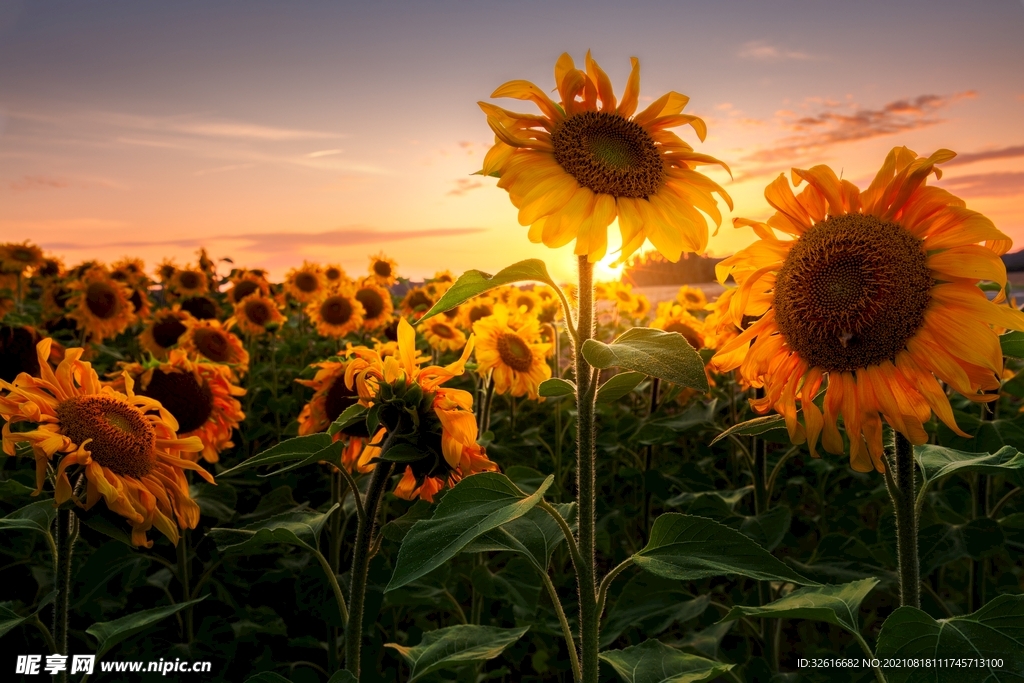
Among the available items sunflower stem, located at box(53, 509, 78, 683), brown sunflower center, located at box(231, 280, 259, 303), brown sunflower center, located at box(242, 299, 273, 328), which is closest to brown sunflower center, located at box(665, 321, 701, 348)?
sunflower stem, located at box(53, 509, 78, 683)

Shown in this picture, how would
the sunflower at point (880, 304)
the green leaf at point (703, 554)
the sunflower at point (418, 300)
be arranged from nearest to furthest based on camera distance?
the green leaf at point (703, 554) < the sunflower at point (880, 304) < the sunflower at point (418, 300)

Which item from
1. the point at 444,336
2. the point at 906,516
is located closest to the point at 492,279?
the point at 906,516

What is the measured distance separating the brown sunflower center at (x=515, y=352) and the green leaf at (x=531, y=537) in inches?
63.8

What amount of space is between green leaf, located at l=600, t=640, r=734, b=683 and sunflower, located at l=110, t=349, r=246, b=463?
177 centimetres

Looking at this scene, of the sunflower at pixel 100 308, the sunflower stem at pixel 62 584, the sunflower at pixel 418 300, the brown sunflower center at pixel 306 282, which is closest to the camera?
the sunflower stem at pixel 62 584

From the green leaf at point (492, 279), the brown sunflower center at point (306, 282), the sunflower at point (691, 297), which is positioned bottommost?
the sunflower at point (691, 297)

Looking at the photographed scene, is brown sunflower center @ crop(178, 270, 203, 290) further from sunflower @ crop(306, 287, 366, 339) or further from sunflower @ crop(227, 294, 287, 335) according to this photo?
sunflower @ crop(306, 287, 366, 339)

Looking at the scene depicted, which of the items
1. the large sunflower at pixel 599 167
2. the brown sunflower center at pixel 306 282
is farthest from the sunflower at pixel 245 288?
the large sunflower at pixel 599 167

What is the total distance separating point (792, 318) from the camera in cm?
143

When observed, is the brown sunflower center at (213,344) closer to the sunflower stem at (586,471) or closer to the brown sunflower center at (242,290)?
the brown sunflower center at (242,290)

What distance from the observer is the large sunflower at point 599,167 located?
1398mm

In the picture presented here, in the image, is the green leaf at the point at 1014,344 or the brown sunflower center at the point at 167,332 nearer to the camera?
the green leaf at the point at 1014,344

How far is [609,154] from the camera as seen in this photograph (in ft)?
4.86

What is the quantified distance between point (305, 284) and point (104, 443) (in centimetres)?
523
